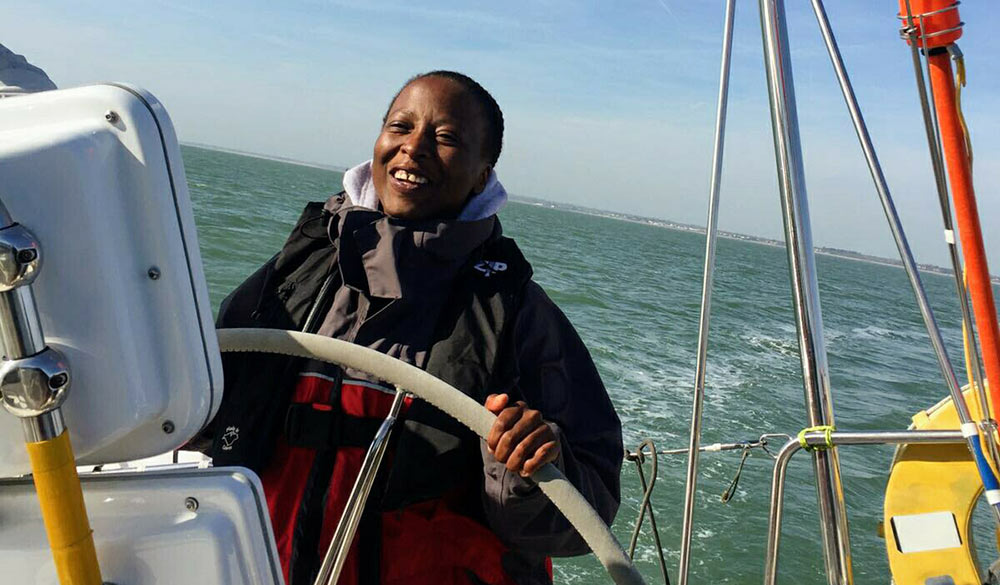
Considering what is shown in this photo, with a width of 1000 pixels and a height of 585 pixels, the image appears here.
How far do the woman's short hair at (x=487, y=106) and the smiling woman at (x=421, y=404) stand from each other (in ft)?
0.19

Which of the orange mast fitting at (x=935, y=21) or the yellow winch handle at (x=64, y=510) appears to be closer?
the yellow winch handle at (x=64, y=510)

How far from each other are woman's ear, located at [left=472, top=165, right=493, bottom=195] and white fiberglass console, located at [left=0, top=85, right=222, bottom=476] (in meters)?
0.76

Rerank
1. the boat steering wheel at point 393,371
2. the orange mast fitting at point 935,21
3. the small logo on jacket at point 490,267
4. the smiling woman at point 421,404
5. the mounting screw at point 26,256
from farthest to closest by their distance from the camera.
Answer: the orange mast fitting at point 935,21 < the small logo on jacket at point 490,267 < the smiling woman at point 421,404 < the boat steering wheel at point 393,371 < the mounting screw at point 26,256

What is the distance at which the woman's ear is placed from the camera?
1372 millimetres

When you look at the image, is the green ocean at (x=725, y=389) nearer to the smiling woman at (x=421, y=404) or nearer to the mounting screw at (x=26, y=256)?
the smiling woman at (x=421, y=404)

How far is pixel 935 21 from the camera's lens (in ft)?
4.91

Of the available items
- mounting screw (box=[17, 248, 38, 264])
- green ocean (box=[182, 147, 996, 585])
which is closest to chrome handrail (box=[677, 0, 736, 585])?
mounting screw (box=[17, 248, 38, 264])

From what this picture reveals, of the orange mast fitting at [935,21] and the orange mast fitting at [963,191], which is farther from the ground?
the orange mast fitting at [935,21]

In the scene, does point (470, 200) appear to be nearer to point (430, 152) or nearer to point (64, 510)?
point (430, 152)

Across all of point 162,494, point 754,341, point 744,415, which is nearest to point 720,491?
point 744,415

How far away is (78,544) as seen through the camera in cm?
59

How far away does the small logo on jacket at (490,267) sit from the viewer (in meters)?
1.25

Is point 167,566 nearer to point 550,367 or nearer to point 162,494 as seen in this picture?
point 162,494

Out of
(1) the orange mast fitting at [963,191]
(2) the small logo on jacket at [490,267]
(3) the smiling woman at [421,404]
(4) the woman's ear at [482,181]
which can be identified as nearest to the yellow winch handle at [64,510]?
(3) the smiling woman at [421,404]
